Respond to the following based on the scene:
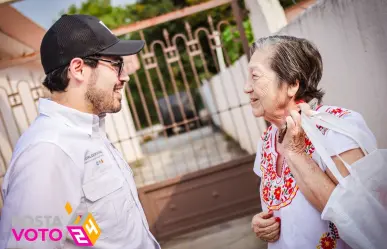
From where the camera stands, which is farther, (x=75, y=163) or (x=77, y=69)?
(x=77, y=69)

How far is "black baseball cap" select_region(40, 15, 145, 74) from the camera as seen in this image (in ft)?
5.73

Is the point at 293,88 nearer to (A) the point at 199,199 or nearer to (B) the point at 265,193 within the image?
(B) the point at 265,193

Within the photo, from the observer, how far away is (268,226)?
1639 mm

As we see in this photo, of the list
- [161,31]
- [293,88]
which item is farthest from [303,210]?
[161,31]

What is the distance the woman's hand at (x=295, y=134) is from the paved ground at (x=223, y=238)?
2.64 metres

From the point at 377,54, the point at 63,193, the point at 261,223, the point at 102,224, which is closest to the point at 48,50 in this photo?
the point at 63,193

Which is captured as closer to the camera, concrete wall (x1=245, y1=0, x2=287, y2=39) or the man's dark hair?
the man's dark hair

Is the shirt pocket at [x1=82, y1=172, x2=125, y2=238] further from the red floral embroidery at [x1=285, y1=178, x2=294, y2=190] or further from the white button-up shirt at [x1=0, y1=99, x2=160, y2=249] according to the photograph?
the red floral embroidery at [x1=285, y1=178, x2=294, y2=190]

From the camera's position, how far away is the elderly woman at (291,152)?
1438mm

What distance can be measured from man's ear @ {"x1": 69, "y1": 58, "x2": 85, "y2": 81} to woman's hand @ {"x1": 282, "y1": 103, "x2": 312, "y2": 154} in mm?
1074

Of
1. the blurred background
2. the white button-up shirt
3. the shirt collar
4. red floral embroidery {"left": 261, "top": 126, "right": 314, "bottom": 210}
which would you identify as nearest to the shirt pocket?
the white button-up shirt

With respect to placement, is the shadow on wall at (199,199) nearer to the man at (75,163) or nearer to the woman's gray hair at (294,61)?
the man at (75,163)

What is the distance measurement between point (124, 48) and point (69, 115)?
1.61 ft

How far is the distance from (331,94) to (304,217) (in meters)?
1.63
